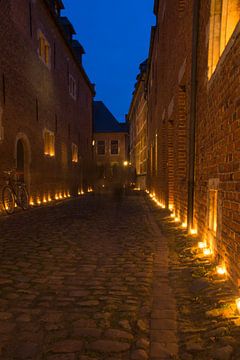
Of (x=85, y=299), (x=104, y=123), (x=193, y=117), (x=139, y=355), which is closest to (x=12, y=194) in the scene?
(x=193, y=117)

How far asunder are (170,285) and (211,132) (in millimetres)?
2160

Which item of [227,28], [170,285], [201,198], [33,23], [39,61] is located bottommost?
[170,285]

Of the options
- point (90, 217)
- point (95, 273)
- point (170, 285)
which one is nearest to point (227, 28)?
point (170, 285)

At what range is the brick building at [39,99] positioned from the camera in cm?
1090

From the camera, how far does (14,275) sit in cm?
386

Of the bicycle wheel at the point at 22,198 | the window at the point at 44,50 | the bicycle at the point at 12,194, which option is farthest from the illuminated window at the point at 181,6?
the window at the point at 44,50

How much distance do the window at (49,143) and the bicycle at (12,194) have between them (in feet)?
15.2

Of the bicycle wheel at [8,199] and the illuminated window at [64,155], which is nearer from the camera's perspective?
the bicycle wheel at [8,199]

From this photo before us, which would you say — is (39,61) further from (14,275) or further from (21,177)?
(14,275)

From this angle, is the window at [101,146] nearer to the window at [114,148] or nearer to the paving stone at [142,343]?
the window at [114,148]

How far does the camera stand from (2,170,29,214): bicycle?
984 cm

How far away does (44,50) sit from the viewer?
15344mm

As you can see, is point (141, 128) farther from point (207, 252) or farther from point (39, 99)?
point (207, 252)

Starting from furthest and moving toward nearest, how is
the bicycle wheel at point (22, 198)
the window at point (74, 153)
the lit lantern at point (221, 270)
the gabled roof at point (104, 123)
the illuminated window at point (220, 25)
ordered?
the gabled roof at point (104, 123) → the window at point (74, 153) → the bicycle wheel at point (22, 198) → the illuminated window at point (220, 25) → the lit lantern at point (221, 270)
